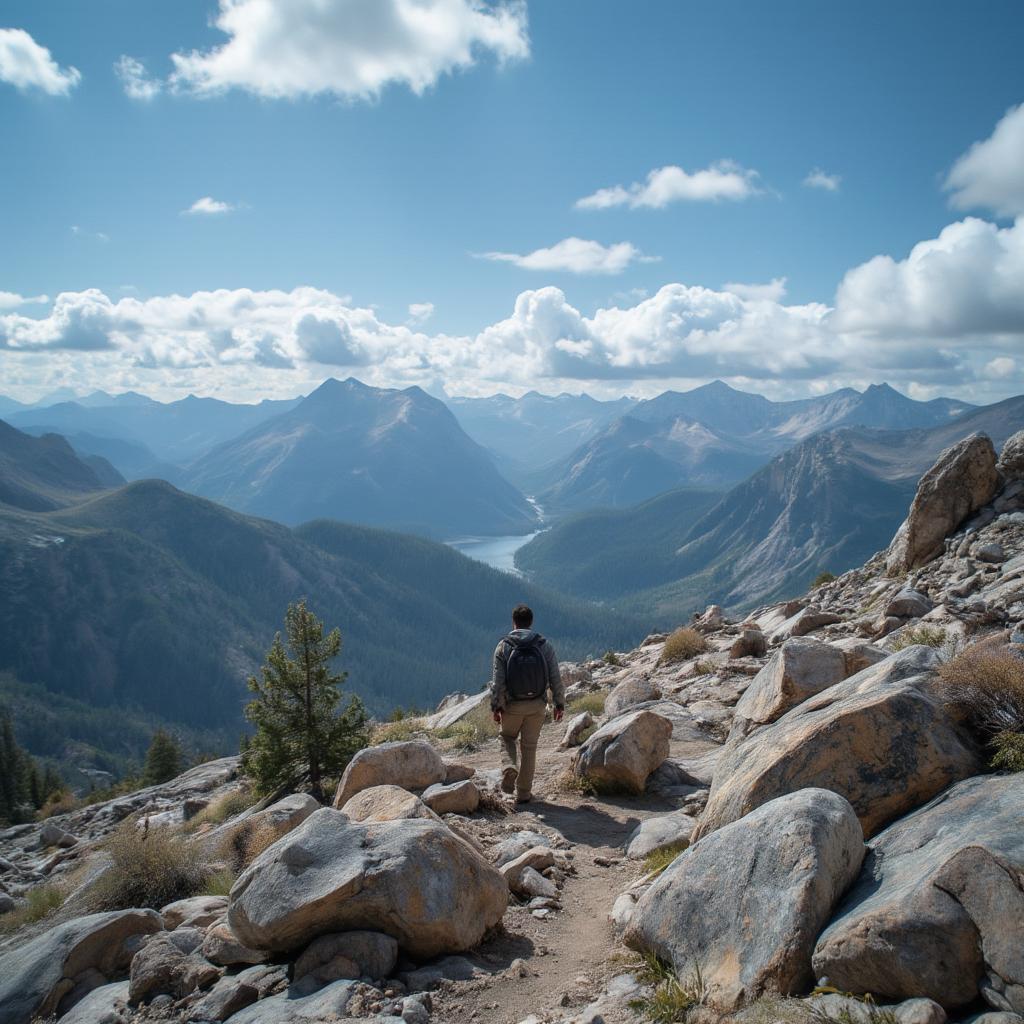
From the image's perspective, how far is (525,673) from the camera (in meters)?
11.9

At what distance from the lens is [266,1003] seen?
21.1ft

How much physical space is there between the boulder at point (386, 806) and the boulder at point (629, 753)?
4491mm

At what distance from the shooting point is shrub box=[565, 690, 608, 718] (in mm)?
19922

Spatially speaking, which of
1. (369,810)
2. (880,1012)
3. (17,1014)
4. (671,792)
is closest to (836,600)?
(671,792)

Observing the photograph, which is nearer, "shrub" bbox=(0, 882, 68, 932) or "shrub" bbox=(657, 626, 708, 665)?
"shrub" bbox=(0, 882, 68, 932)

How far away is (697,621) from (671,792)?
55.6 feet

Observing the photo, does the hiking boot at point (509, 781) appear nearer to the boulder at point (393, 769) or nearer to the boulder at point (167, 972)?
the boulder at point (393, 769)

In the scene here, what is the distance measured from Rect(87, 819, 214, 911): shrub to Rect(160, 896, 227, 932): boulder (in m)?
1.98

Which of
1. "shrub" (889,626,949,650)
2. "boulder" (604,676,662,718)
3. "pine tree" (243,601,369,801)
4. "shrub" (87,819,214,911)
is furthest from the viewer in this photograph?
"boulder" (604,676,662,718)

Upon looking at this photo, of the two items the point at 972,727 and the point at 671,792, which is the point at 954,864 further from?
the point at 671,792

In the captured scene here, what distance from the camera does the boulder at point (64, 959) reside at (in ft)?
26.9

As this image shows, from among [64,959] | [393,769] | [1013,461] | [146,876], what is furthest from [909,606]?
[64,959]

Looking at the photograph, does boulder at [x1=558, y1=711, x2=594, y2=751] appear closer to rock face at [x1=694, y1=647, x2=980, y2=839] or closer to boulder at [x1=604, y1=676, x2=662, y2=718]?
boulder at [x1=604, y1=676, x2=662, y2=718]

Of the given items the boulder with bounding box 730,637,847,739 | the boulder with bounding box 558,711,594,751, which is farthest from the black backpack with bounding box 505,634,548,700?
the boulder with bounding box 558,711,594,751
